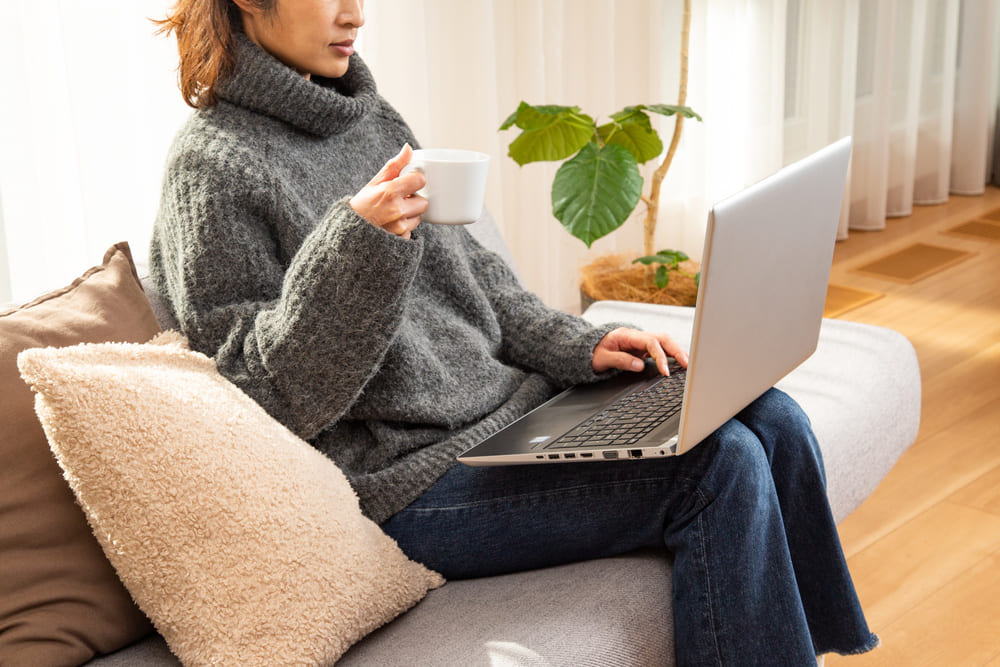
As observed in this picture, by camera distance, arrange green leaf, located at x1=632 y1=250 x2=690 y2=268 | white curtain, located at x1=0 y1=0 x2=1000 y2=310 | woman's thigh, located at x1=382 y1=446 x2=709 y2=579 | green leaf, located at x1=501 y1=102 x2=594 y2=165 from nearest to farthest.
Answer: woman's thigh, located at x1=382 y1=446 x2=709 y2=579, white curtain, located at x1=0 y1=0 x2=1000 y2=310, green leaf, located at x1=501 y1=102 x2=594 y2=165, green leaf, located at x1=632 y1=250 x2=690 y2=268

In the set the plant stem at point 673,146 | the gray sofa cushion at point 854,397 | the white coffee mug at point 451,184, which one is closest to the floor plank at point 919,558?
the gray sofa cushion at point 854,397

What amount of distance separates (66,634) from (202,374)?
0.30 m

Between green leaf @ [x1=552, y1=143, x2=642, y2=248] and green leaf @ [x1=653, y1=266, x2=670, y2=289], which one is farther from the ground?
green leaf @ [x1=552, y1=143, x2=642, y2=248]

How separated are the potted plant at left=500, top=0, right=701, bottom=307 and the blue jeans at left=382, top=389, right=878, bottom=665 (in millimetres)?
826

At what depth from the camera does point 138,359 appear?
1109 millimetres

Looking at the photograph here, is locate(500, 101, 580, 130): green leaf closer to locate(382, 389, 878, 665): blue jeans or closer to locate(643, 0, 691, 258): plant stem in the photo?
locate(643, 0, 691, 258): plant stem

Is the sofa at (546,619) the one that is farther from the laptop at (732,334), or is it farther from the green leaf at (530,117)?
the green leaf at (530,117)

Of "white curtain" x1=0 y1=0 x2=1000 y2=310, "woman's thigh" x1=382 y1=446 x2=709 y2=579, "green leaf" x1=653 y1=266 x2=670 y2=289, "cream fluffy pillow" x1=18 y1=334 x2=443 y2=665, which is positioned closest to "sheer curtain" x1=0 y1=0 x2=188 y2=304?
"white curtain" x1=0 y1=0 x2=1000 y2=310

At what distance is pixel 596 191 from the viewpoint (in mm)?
2041

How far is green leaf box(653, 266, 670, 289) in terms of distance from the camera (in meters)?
2.39

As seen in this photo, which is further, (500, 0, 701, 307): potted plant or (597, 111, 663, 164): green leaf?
(597, 111, 663, 164): green leaf

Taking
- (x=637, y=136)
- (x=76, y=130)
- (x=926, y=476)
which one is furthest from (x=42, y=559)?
(x=926, y=476)

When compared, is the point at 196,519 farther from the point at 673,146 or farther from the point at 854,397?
the point at 673,146

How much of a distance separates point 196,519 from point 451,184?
422mm
